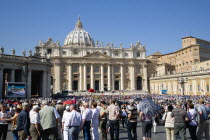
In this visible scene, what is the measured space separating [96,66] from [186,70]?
28.4 metres

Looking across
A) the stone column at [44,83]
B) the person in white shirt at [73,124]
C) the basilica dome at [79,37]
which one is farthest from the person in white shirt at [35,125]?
the basilica dome at [79,37]

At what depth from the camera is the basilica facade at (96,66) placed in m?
71.2

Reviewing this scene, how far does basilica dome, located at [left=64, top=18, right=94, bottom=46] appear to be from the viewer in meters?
100

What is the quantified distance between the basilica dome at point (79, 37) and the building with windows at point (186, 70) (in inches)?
1218

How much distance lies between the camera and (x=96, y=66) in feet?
244

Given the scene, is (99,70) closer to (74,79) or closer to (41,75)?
(74,79)

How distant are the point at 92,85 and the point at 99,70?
5.76m

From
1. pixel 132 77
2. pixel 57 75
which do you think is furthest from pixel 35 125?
pixel 132 77

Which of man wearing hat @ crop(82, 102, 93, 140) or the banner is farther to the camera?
the banner

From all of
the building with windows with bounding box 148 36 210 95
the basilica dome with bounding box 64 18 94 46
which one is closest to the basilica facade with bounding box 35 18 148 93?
the building with windows with bounding box 148 36 210 95

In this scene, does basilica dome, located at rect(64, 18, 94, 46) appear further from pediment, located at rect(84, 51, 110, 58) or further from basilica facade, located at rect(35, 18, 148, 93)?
pediment, located at rect(84, 51, 110, 58)

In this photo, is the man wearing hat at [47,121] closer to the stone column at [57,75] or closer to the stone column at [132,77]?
the stone column at [57,75]

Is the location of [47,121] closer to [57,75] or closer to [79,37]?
[57,75]

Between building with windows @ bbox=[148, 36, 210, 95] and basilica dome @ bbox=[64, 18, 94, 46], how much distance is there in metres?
30.9
